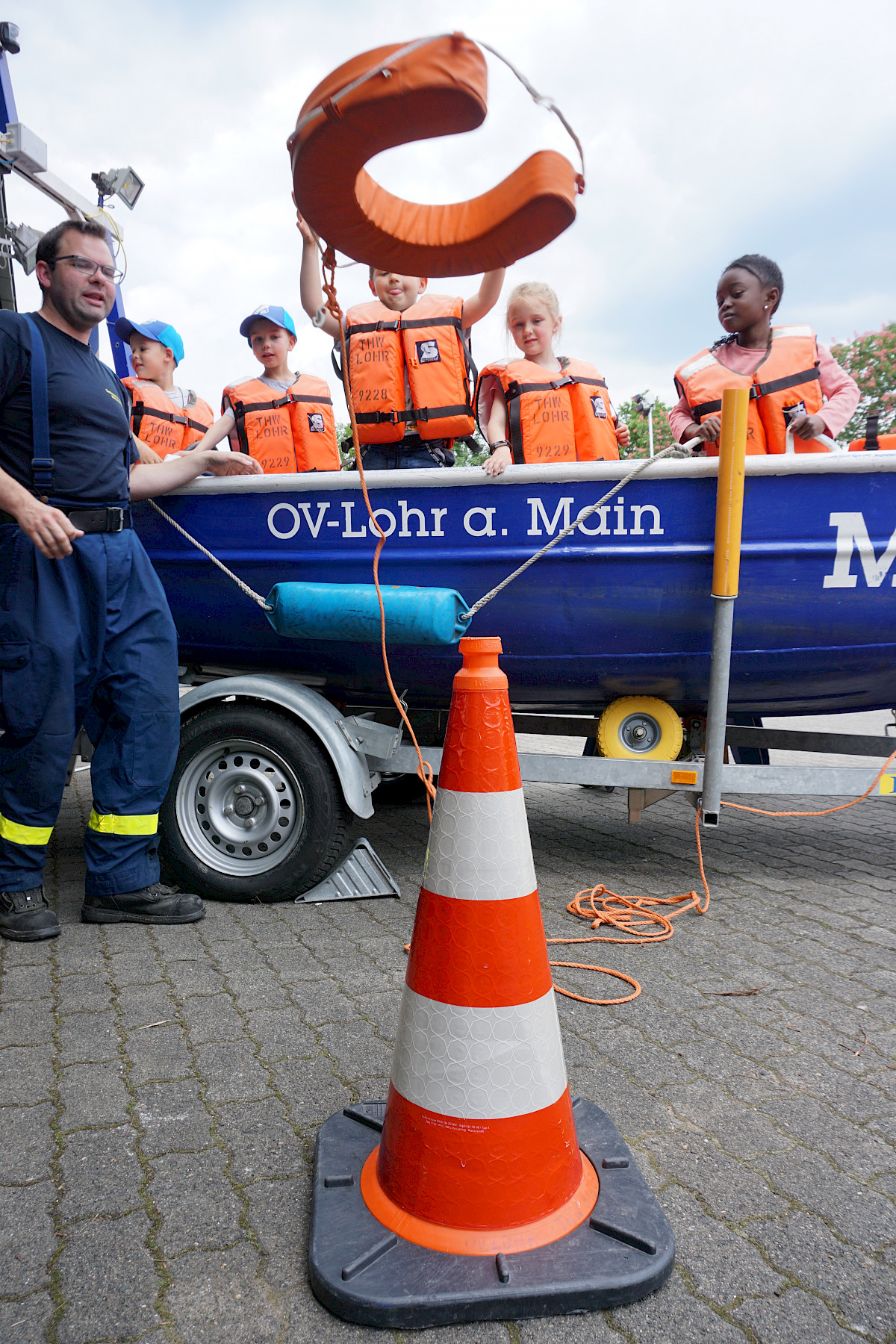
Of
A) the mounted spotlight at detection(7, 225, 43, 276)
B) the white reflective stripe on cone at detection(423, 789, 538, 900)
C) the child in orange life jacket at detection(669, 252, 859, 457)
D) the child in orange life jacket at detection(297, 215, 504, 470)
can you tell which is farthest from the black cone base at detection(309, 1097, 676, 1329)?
the mounted spotlight at detection(7, 225, 43, 276)

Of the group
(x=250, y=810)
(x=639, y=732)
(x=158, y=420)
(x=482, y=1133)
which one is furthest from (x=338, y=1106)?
(x=158, y=420)

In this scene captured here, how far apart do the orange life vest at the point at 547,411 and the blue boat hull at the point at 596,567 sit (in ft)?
2.24

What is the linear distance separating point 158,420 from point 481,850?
14.0ft

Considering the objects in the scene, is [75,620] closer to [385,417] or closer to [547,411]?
[385,417]

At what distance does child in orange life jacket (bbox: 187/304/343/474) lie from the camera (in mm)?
4383

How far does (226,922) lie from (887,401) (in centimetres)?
1382

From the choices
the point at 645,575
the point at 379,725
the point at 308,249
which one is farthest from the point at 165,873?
the point at 308,249

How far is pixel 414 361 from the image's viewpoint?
3.92m

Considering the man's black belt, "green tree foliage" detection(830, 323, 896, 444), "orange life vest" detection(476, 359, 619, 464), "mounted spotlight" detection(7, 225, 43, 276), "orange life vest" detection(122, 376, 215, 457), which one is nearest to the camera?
the man's black belt

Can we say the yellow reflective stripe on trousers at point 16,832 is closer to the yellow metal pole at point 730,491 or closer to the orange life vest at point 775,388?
the yellow metal pole at point 730,491

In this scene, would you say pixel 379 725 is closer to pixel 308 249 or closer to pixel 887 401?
pixel 308 249

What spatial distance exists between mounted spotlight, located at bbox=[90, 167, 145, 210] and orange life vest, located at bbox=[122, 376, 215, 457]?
2378mm

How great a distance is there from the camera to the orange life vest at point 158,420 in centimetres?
502

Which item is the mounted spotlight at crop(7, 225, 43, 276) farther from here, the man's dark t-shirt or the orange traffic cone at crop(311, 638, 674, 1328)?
the orange traffic cone at crop(311, 638, 674, 1328)
